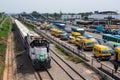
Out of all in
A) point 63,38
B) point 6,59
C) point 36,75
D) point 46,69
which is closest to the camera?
point 36,75

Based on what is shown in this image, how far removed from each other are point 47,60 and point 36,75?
8.02ft

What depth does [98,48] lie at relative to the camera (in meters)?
34.7

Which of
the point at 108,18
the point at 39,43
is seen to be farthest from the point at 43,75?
→ the point at 108,18

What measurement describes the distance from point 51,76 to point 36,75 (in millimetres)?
1856

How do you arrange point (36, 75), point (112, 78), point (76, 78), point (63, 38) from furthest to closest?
point (63, 38) → point (36, 75) → point (76, 78) → point (112, 78)

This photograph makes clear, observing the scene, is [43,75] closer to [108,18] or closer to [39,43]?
[39,43]

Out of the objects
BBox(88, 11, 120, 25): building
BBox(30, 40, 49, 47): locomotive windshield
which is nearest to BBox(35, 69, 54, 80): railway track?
BBox(30, 40, 49, 47): locomotive windshield

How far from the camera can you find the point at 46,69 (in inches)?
1193

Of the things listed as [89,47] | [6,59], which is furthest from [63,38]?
[6,59]

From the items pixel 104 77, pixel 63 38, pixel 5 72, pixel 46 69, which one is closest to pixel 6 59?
pixel 5 72

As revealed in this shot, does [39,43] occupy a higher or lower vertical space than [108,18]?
higher

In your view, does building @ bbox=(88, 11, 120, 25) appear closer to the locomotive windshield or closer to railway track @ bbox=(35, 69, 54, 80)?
the locomotive windshield

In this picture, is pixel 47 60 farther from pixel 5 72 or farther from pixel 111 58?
pixel 111 58

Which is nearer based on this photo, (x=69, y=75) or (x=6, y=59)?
(x=69, y=75)
